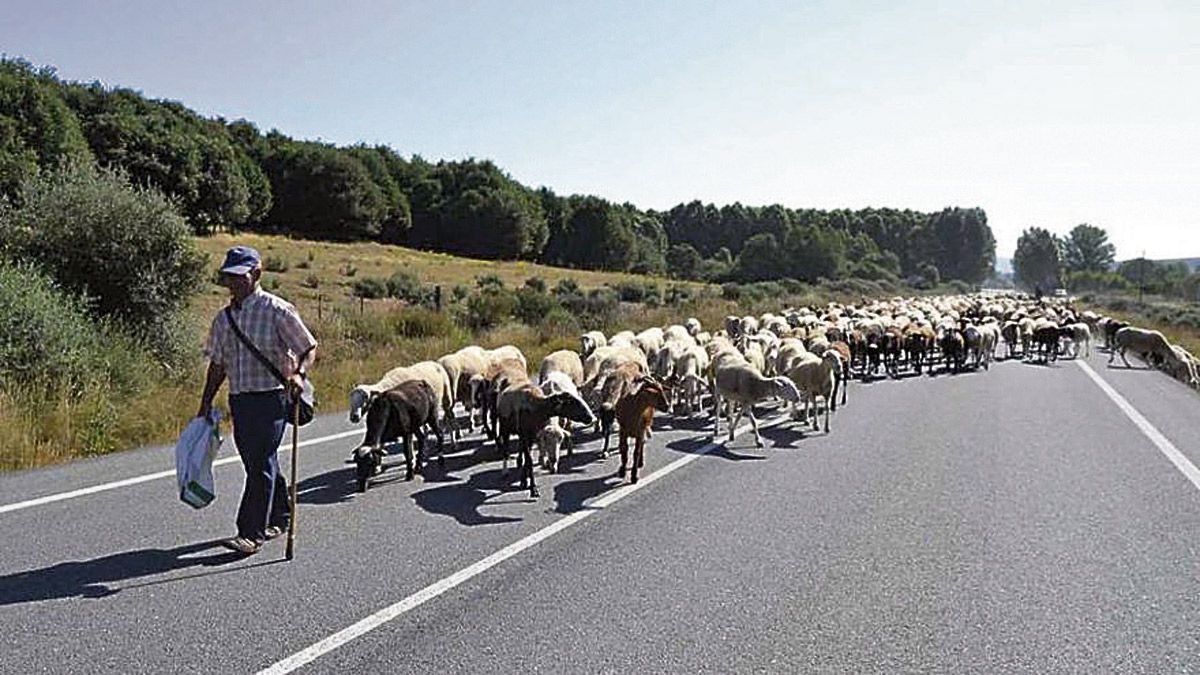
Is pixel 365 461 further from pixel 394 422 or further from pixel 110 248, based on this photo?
pixel 110 248

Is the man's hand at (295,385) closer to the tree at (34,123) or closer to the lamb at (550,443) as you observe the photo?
the lamb at (550,443)

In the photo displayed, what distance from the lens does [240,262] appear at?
6.89 meters

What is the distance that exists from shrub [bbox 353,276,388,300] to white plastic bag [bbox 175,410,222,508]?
32003 mm

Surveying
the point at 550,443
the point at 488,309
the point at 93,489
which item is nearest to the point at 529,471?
the point at 550,443

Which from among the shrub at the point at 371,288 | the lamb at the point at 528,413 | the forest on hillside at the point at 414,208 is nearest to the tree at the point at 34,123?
the forest on hillside at the point at 414,208

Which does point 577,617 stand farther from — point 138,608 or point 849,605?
point 138,608

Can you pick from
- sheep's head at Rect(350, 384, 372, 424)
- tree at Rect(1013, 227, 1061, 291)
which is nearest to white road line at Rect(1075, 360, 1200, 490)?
sheep's head at Rect(350, 384, 372, 424)

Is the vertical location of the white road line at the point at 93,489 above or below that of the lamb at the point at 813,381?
below

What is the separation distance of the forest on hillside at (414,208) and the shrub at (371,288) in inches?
529

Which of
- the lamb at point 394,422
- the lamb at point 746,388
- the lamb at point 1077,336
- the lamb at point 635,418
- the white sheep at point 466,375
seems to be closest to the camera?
the lamb at point 394,422

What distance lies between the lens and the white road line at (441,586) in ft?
16.5

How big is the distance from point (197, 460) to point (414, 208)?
102m

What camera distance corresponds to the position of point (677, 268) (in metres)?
119

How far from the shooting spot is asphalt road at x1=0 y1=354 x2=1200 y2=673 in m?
5.22
